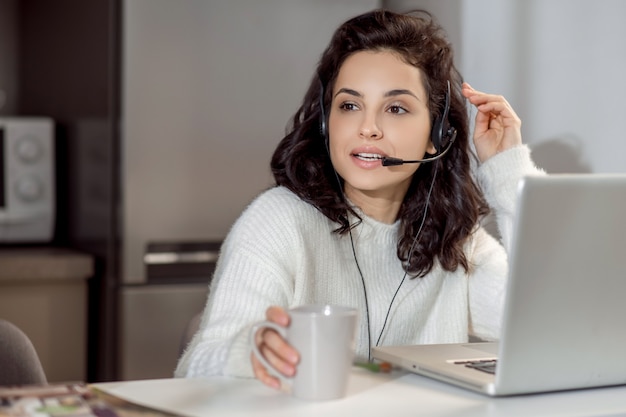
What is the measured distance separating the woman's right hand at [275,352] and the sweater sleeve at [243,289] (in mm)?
99

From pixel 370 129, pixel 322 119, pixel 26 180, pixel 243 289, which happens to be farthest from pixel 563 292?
pixel 26 180

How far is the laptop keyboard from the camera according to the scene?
1150 millimetres

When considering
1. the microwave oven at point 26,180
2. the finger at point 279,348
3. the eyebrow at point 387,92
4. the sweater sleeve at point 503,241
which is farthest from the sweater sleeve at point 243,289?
the microwave oven at point 26,180

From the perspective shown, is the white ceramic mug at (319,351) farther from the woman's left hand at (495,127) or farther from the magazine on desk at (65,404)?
the woman's left hand at (495,127)

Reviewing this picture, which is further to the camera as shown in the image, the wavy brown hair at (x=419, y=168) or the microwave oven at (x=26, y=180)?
the microwave oven at (x=26, y=180)

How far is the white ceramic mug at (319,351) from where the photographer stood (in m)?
A: 1.01

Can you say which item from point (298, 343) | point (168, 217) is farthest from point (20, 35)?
point (298, 343)

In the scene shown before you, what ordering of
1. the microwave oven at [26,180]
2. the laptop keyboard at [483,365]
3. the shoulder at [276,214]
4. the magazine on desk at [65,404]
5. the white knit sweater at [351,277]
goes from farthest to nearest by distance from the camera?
1. the microwave oven at [26,180]
2. the shoulder at [276,214]
3. the white knit sweater at [351,277]
4. the laptop keyboard at [483,365]
5. the magazine on desk at [65,404]

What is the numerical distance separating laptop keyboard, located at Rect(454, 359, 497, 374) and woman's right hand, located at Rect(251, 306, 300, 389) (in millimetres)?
241

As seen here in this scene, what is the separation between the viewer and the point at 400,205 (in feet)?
5.63

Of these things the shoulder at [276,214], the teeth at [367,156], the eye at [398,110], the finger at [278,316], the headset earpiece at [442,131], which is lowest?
the finger at [278,316]

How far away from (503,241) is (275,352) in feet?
2.45

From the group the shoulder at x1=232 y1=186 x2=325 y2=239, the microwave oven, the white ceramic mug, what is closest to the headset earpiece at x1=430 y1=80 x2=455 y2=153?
the shoulder at x1=232 y1=186 x2=325 y2=239

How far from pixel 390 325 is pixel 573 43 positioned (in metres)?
0.89
